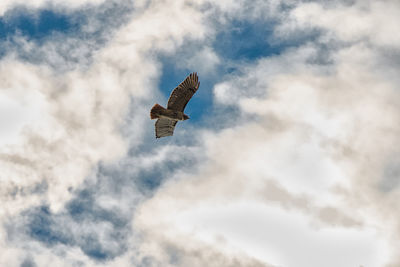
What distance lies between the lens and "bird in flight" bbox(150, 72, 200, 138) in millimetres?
38250

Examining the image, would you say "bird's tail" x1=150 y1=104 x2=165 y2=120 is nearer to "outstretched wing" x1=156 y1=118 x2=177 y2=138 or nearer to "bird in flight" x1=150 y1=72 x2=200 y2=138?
"bird in flight" x1=150 y1=72 x2=200 y2=138

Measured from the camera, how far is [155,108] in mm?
38906

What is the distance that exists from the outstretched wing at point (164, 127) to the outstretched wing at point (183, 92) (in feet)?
6.32

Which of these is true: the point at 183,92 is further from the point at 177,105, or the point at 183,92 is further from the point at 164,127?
the point at 164,127

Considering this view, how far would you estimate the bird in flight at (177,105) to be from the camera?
38.2 meters

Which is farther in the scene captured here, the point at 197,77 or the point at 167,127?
the point at 167,127

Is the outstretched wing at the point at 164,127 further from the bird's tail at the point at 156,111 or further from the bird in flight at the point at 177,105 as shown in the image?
the bird's tail at the point at 156,111

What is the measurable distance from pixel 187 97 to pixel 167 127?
4.32 metres

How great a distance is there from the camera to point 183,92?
3872 centimetres

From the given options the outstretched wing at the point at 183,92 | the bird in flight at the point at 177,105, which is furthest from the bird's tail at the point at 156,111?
the outstretched wing at the point at 183,92

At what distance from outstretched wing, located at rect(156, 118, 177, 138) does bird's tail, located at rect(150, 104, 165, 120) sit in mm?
1153

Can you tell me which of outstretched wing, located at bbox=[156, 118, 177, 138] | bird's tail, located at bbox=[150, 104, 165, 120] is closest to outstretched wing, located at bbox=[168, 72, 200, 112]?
bird's tail, located at bbox=[150, 104, 165, 120]

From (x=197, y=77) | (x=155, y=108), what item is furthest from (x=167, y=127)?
(x=197, y=77)

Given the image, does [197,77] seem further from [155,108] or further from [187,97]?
[155,108]
